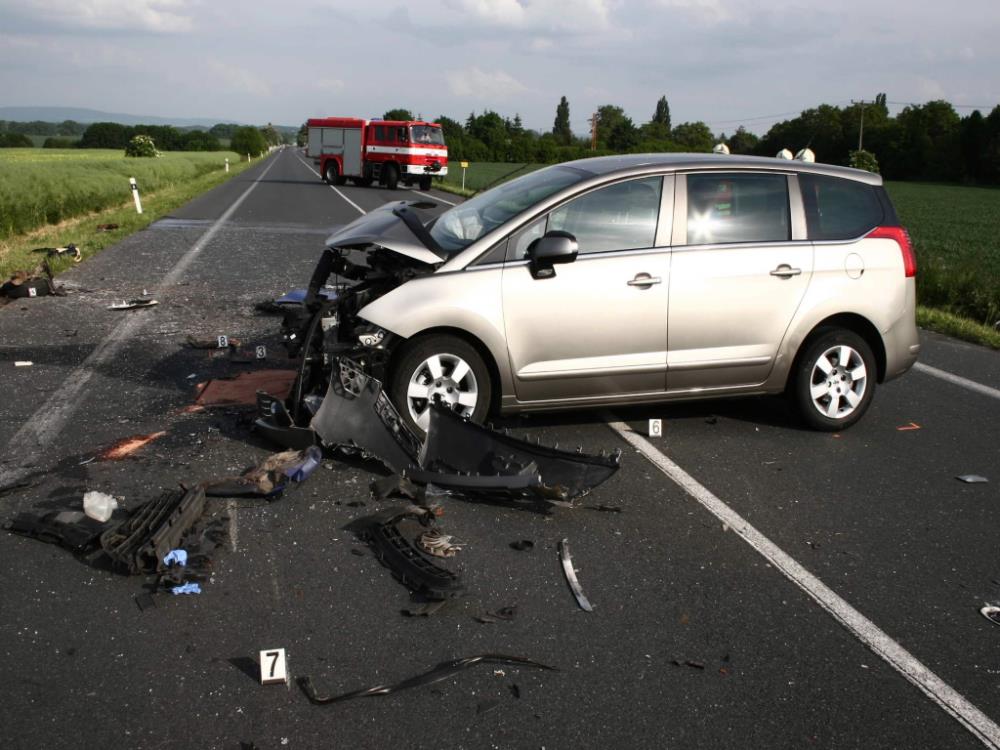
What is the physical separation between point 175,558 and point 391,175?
1360 inches

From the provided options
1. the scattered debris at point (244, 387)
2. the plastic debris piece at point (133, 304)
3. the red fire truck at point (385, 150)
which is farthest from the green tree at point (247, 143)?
the scattered debris at point (244, 387)

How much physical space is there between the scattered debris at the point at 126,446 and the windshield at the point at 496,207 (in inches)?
85.3

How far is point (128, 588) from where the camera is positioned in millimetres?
3852

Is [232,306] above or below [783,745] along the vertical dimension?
above

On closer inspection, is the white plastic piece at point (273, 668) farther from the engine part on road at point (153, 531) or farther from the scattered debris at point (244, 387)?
the scattered debris at point (244, 387)

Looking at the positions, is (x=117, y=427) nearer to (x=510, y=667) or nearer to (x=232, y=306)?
(x=510, y=667)

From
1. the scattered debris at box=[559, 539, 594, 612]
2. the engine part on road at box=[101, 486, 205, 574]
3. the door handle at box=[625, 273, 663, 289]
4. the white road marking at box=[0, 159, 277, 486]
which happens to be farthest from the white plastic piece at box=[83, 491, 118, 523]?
the door handle at box=[625, 273, 663, 289]

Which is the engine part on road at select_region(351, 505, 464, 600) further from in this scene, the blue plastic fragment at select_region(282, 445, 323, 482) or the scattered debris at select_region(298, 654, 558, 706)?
the blue plastic fragment at select_region(282, 445, 323, 482)

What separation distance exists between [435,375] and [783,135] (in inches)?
3566

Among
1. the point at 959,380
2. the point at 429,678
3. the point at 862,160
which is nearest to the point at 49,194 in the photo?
the point at 959,380

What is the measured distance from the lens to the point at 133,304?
10.0 metres

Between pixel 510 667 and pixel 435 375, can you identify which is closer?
pixel 510 667

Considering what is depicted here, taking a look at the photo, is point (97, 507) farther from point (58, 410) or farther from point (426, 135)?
point (426, 135)

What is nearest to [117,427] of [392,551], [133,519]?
[133,519]
